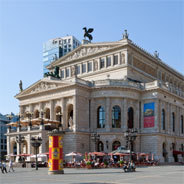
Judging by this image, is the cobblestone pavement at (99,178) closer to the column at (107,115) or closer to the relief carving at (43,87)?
the column at (107,115)

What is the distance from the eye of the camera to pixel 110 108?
60.6m

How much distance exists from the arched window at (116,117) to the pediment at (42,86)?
10164mm

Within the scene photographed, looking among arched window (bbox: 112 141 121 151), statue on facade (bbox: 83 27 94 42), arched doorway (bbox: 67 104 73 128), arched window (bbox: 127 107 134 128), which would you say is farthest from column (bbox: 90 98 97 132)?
statue on facade (bbox: 83 27 94 42)

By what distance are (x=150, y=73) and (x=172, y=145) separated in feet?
57.5

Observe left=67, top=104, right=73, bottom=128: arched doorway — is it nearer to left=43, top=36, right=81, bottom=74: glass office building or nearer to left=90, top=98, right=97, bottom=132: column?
left=90, top=98, right=97, bottom=132: column

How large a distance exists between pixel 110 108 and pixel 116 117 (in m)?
2.09

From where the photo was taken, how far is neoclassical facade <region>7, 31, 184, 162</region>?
60.1 m

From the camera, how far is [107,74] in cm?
6994

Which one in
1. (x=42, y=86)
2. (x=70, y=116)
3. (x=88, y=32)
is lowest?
(x=70, y=116)

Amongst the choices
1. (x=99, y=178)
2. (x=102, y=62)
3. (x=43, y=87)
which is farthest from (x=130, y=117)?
(x=99, y=178)

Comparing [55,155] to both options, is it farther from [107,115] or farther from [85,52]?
[85,52]

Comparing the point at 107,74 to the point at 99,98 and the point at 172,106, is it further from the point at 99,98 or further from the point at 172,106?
the point at 172,106

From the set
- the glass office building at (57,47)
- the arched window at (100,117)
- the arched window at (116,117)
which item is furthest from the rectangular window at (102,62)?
the glass office building at (57,47)

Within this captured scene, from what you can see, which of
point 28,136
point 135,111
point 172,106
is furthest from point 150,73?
point 28,136
